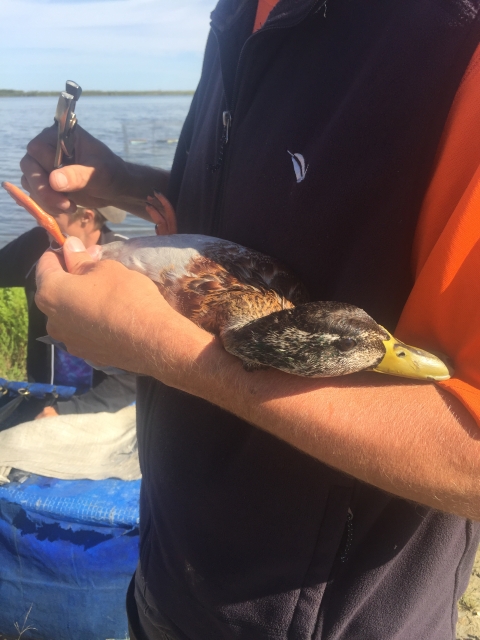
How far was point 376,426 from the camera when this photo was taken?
1.05 metres

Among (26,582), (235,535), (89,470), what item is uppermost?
(235,535)

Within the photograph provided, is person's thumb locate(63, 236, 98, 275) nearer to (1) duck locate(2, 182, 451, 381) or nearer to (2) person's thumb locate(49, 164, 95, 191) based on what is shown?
(1) duck locate(2, 182, 451, 381)

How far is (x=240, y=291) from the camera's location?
1.77 metres

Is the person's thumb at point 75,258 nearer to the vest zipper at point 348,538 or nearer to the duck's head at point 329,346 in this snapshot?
the duck's head at point 329,346

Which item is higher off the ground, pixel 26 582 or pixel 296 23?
pixel 296 23

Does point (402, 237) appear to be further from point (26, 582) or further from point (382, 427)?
point (26, 582)

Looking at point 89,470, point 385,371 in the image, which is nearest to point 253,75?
point 385,371

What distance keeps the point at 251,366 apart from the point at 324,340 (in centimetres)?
22

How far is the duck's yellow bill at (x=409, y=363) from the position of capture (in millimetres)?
1081

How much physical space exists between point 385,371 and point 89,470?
2.84 m

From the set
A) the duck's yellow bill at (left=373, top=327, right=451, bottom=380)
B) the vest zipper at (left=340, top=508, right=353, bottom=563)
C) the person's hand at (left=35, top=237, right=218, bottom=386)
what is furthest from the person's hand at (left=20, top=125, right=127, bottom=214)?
the vest zipper at (left=340, top=508, right=353, bottom=563)

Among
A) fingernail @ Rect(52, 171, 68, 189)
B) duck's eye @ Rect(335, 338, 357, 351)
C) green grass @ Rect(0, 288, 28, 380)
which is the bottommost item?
green grass @ Rect(0, 288, 28, 380)

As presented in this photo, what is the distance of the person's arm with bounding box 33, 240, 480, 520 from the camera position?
984 mm

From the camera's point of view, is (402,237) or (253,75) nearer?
(402,237)
